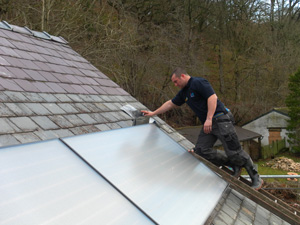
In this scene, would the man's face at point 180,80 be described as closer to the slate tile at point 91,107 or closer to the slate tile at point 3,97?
the slate tile at point 91,107

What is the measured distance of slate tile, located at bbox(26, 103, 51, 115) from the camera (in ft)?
10.3

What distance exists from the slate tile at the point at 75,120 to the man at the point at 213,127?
2.55 feet

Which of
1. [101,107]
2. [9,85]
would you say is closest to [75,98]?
[101,107]

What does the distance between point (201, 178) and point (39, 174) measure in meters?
1.69

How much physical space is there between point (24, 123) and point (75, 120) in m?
0.75

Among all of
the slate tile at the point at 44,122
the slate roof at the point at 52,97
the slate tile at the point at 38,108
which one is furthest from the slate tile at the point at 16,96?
the slate tile at the point at 44,122

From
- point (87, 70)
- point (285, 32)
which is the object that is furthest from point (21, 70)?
point (285, 32)

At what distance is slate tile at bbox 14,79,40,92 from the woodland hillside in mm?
10082

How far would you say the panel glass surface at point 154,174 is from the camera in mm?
1989

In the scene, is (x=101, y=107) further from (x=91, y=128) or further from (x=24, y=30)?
(x=24, y=30)

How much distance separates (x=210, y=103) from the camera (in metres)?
3.47

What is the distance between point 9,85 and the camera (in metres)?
3.35

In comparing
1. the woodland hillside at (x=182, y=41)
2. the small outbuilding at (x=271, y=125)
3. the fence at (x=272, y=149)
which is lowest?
the fence at (x=272, y=149)

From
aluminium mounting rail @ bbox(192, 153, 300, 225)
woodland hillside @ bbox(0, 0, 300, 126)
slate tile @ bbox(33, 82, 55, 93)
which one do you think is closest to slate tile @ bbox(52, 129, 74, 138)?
slate tile @ bbox(33, 82, 55, 93)
